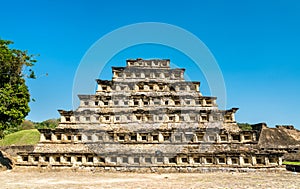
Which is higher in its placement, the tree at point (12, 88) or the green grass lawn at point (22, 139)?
the tree at point (12, 88)

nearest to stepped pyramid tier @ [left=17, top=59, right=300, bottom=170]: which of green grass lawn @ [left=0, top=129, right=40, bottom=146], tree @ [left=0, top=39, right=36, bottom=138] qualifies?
tree @ [left=0, top=39, right=36, bottom=138]

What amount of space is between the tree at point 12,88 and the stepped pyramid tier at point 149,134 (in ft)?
10.7

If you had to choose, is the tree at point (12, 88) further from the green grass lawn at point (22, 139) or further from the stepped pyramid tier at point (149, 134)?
the green grass lawn at point (22, 139)

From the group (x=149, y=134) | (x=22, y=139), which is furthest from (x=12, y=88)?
(x=22, y=139)

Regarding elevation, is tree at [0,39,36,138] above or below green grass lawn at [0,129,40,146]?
above

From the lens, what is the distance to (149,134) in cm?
2538

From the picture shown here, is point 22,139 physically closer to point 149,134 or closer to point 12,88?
point 12,88

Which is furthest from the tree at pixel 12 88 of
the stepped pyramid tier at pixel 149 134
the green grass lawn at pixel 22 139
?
the green grass lawn at pixel 22 139

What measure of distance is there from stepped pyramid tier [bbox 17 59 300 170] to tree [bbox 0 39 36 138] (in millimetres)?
3259

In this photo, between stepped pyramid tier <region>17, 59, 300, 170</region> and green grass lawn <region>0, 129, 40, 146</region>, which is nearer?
stepped pyramid tier <region>17, 59, 300, 170</region>

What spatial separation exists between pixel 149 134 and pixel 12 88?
15.2 m

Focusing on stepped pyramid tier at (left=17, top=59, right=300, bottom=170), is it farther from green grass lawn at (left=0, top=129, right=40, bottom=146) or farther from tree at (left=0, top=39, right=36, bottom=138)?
green grass lawn at (left=0, top=129, right=40, bottom=146)

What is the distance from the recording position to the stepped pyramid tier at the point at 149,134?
77.8 feet

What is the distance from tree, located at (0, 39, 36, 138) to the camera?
2338 centimetres
